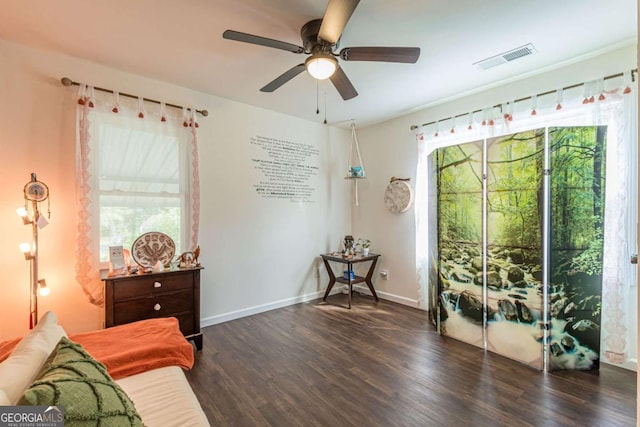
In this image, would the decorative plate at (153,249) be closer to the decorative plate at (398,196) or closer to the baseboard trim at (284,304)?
the baseboard trim at (284,304)

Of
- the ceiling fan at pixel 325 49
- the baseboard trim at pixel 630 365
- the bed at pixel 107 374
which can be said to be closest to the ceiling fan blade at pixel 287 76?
the ceiling fan at pixel 325 49

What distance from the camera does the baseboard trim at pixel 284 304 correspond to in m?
3.20

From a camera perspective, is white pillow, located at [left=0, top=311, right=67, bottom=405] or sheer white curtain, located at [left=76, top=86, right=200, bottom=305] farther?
sheer white curtain, located at [left=76, top=86, right=200, bottom=305]

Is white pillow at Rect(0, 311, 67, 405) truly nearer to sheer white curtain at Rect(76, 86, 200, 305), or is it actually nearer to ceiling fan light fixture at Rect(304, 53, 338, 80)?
sheer white curtain at Rect(76, 86, 200, 305)

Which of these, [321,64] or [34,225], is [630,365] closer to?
[321,64]

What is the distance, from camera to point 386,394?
6.47 ft

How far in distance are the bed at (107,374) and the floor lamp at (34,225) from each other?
957 mm

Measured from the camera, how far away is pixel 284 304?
12.4 ft

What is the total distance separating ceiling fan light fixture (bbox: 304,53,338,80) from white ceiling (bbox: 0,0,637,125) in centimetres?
29

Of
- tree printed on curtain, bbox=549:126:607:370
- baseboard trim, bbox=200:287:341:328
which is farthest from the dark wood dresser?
tree printed on curtain, bbox=549:126:607:370

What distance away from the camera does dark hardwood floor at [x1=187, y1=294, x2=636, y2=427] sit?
5.76 feet

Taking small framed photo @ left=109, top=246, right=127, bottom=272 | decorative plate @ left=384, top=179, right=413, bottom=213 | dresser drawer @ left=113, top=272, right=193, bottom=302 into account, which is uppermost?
decorative plate @ left=384, top=179, right=413, bottom=213

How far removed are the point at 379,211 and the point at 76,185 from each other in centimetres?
344

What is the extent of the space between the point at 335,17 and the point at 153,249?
7.83ft
